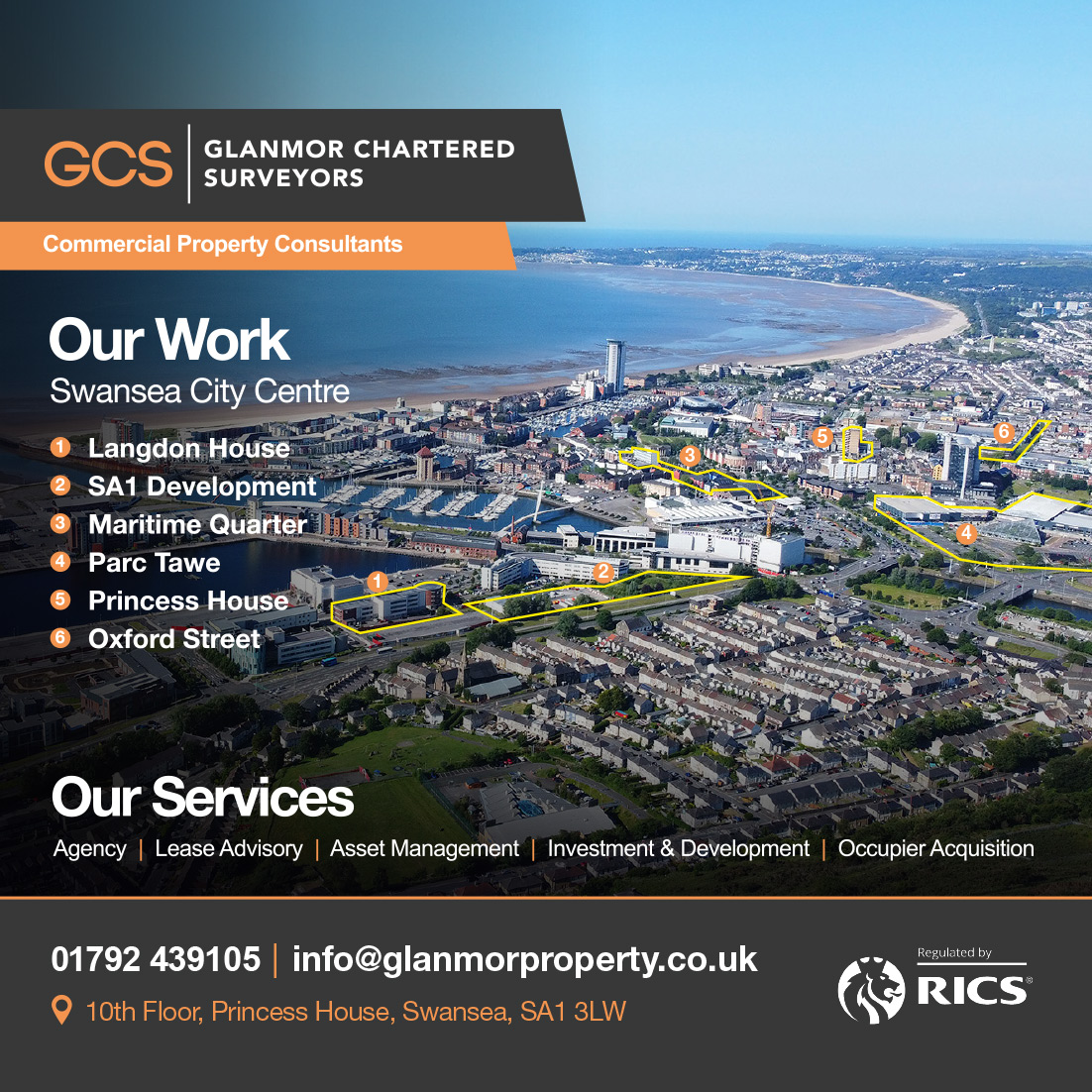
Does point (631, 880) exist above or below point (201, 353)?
below

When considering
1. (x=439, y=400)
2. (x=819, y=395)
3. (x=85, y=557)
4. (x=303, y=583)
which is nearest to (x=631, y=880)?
(x=85, y=557)

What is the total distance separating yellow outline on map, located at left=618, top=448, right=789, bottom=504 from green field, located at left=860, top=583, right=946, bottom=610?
247cm

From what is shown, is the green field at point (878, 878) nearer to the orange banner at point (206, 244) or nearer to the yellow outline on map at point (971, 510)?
the orange banner at point (206, 244)

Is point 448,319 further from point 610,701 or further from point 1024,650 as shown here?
point 610,701

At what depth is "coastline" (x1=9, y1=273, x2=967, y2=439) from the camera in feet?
10.7

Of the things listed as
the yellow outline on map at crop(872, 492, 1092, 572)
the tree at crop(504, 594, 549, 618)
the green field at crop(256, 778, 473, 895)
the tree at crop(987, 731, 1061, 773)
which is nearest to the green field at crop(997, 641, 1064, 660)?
the tree at crop(987, 731, 1061, 773)

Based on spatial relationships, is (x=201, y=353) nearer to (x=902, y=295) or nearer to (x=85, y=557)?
(x=85, y=557)

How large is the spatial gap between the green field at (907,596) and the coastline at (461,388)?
13.1 feet

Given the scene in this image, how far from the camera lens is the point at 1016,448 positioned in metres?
12.0

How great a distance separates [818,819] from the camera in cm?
439

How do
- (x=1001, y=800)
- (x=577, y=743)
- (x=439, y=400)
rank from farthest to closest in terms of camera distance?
(x=439, y=400), (x=577, y=743), (x=1001, y=800)

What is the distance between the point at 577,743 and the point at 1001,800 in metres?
1.76

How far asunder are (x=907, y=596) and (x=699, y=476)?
12.2 feet
